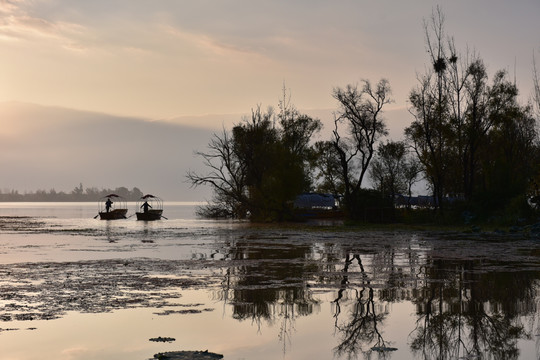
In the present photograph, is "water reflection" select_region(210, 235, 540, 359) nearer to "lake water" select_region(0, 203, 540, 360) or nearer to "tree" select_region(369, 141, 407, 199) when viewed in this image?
"lake water" select_region(0, 203, 540, 360)

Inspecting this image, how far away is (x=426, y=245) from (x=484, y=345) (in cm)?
2176

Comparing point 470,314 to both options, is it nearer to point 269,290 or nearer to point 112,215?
point 269,290

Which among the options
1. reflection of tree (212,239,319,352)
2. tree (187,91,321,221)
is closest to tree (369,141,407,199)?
tree (187,91,321,221)

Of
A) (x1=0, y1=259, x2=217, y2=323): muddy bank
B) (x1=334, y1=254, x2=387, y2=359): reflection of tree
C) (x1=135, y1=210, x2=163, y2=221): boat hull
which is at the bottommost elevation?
(x1=334, y1=254, x2=387, y2=359): reflection of tree

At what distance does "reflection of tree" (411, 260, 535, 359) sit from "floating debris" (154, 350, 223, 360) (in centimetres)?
291

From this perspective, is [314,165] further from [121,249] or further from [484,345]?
[484,345]

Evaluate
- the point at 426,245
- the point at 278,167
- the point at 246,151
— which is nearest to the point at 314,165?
the point at 246,151

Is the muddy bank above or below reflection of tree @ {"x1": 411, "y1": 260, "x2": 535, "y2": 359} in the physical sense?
above

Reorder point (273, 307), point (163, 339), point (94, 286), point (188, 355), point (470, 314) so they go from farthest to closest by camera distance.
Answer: point (94, 286) < point (273, 307) < point (470, 314) < point (163, 339) < point (188, 355)

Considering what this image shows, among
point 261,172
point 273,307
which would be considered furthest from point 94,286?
point 261,172

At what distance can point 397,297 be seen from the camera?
14766mm

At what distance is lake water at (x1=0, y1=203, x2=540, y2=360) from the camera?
1001 cm

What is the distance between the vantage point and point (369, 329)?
11500 mm

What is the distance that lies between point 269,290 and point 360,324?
419cm
